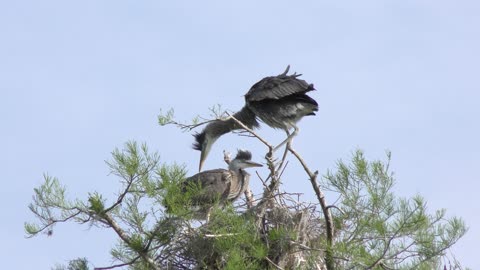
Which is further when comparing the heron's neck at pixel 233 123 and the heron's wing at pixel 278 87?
the heron's neck at pixel 233 123

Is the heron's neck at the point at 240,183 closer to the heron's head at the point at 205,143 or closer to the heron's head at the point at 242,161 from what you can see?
the heron's head at the point at 242,161

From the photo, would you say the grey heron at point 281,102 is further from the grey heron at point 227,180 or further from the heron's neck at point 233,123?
the grey heron at point 227,180

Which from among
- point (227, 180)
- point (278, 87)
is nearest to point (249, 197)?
point (227, 180)

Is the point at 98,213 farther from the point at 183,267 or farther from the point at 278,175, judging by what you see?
the point at 278,175

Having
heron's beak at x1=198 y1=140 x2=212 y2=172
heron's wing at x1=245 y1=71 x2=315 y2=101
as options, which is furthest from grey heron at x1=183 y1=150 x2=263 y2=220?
heron's beak at x1=198 y1=140 x2=212 y2=172

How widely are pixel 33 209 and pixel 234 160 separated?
286 centimetres

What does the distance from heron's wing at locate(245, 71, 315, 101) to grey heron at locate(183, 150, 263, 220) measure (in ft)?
2.04

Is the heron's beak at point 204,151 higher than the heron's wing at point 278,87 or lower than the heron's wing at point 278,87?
higher

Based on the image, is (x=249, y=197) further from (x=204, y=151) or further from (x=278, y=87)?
(x=204, y=151)

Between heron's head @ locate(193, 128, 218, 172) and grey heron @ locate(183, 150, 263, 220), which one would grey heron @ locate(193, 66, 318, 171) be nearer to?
grey heron @ locate(183, 150, 263, 220)

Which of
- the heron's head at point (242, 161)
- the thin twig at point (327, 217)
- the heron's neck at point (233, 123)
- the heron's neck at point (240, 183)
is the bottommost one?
the thin twig at point (327, 217)

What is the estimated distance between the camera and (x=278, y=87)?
34.8 feet

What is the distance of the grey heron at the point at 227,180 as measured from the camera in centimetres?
966

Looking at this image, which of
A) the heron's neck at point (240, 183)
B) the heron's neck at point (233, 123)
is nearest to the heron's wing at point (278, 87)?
the heron's neck at point (233, 123)
